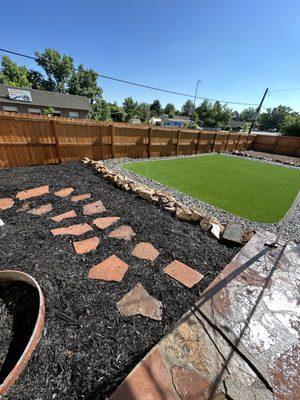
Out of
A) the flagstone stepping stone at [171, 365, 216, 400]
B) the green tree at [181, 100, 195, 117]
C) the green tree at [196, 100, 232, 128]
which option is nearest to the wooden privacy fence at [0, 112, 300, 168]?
the flagstone stepping stone at [171, 365, 216, 400]

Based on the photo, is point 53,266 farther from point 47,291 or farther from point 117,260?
point 117,260

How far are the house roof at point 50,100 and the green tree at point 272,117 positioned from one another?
66.9 meters

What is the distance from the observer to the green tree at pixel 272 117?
62.4m

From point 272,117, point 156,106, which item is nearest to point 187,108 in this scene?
point 156,106

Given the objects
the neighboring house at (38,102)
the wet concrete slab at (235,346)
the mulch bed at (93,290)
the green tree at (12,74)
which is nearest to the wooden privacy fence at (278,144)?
the mulch bed at (93,290)

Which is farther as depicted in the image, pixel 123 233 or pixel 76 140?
pixel 76 140

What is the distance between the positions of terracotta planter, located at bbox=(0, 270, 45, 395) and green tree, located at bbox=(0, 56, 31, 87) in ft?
97.1

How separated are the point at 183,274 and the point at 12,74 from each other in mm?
33801

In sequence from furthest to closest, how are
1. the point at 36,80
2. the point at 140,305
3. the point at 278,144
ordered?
the point at 36,80 < the point at 278,144 < the point at 140,305

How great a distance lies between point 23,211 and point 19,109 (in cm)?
2136

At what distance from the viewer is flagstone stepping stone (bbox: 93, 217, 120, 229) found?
285cm

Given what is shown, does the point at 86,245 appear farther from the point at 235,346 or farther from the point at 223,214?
the point at 223,214

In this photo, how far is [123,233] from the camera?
8.88 ft

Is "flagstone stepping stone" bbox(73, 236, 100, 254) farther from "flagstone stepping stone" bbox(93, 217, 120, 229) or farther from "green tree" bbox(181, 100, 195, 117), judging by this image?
"green tree" bbox(181, 100, 195, 117)
